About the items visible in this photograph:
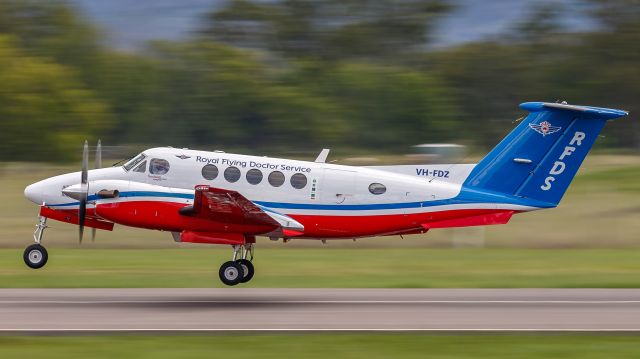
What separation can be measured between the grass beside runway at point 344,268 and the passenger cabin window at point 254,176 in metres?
3.16

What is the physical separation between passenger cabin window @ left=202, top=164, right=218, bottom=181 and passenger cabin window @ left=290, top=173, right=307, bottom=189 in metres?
1.40

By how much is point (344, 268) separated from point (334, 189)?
5.69 metres

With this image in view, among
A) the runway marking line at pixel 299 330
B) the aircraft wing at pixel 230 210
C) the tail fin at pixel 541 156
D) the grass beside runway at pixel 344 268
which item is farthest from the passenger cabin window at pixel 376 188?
the runway marking line at pixel 299 330

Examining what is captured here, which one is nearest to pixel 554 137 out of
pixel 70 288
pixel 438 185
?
pixel 438 185

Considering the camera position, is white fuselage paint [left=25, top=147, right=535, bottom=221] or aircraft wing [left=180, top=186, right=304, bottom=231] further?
white fuselage paint [left=25, top=147, right=535, bottom=221]

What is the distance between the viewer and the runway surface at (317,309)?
14.5 metres

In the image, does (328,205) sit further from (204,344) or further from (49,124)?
(49,124)

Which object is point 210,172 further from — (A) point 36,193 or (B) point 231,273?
(A) point 36,193

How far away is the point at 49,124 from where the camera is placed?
48.4 m

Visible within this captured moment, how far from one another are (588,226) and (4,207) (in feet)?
66.0

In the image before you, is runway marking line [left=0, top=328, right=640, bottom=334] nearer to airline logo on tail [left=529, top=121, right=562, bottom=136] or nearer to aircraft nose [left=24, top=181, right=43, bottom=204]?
aircraft nose [left=24, top=181, right=43, bottom=204]

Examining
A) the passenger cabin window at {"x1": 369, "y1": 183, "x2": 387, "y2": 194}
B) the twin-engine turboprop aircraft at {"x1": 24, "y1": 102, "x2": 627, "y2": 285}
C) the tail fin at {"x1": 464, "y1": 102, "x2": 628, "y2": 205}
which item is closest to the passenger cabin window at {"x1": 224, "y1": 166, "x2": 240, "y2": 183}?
the twin-engine turboprop aircraft at {"x1": 24, "y1": 102, "x2": 627, "y2": 285}

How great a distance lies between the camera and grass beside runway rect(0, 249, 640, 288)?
67.5 feet

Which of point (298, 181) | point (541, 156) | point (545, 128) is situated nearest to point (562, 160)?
point (541, 156)
